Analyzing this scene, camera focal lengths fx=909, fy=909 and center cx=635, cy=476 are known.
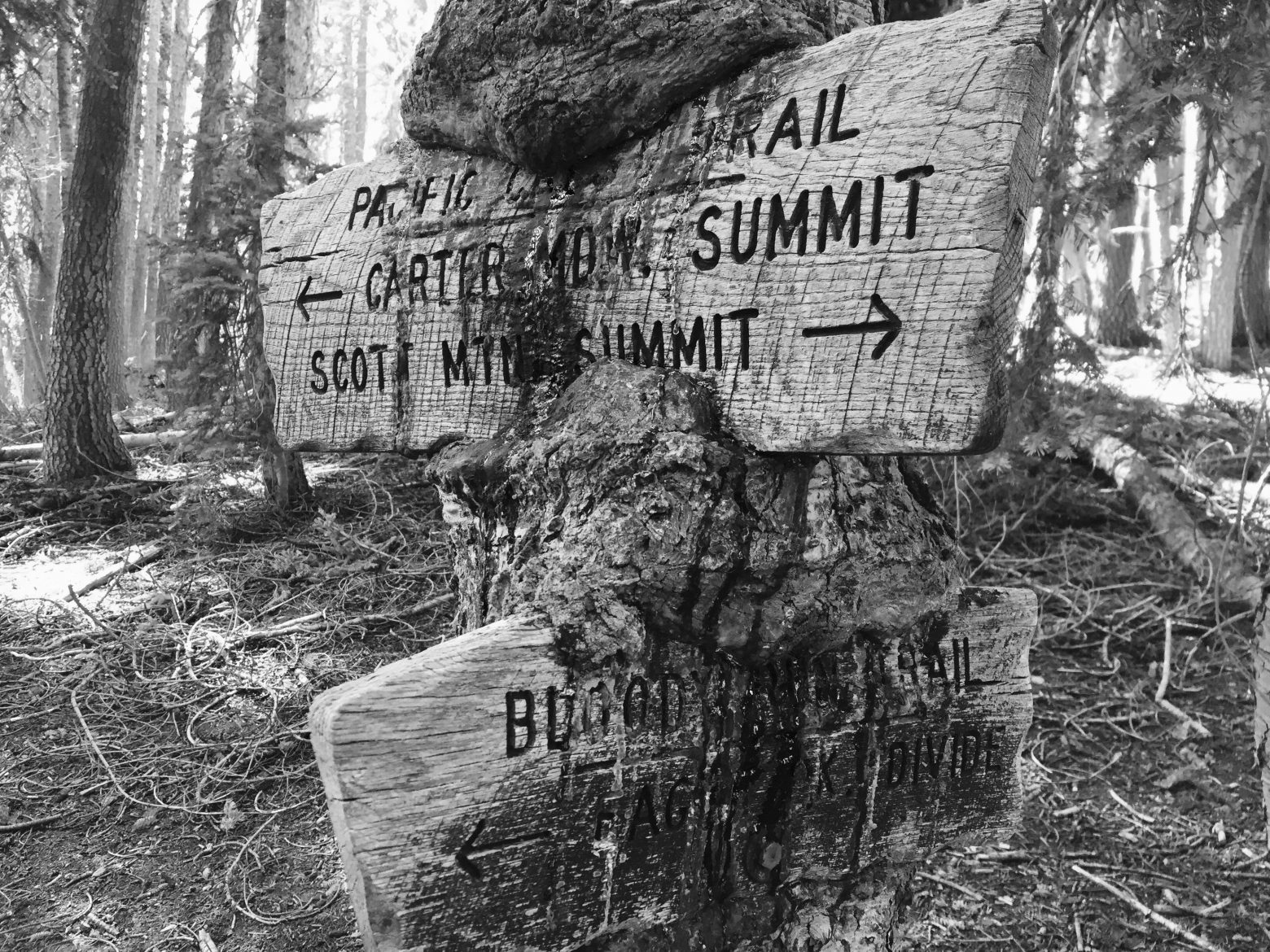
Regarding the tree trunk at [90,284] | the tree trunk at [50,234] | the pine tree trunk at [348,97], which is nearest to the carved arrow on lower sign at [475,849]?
the tree trunk at [90,284]

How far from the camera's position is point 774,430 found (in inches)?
49.1

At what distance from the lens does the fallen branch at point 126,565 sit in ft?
15.1

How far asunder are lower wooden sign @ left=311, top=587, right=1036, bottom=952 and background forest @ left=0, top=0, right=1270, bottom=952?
0.26m

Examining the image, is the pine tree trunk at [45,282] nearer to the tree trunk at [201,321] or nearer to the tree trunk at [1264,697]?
the tree trunk at [201,321]

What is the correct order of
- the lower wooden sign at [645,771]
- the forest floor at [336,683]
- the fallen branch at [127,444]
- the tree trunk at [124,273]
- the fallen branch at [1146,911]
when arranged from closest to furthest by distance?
the lower wooden sign at [645,771] < the fallen branch at [1146,911] < the forest floor at [336,683] < the fallen branch at [127,444] < the tree trunk at [124,273]

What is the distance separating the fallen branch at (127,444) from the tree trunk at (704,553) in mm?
6188

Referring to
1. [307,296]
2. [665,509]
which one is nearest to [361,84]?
[307,296]

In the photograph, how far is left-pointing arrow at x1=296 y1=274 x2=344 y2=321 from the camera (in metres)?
1.81

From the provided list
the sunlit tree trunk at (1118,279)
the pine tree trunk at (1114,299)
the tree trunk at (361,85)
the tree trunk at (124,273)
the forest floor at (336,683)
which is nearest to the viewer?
the forest floor at (336,683)

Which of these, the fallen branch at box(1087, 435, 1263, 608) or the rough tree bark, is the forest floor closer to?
the fallen branch at box(1087, 435, 1263, 608)

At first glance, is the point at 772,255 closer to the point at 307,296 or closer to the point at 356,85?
the point at 307,296

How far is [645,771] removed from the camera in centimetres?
119

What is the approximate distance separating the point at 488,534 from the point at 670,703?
0.46 m

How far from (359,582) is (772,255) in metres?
3.73
